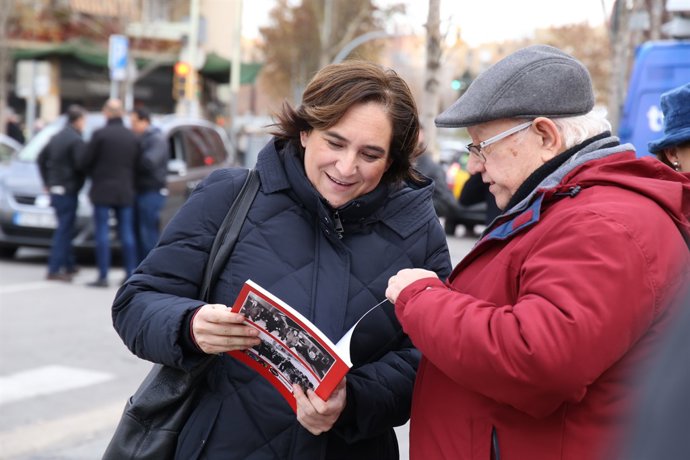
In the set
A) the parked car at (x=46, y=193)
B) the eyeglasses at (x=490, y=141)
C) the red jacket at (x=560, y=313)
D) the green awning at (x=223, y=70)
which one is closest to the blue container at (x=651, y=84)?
the eyeglasses at (x=490, y=141)

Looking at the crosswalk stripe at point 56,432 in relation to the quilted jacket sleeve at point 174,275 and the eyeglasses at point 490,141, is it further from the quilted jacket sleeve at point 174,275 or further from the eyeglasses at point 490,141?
the eyeglasses at point 490,141

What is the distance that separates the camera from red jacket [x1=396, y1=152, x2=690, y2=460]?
1775mm

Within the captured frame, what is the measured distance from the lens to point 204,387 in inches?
96.6

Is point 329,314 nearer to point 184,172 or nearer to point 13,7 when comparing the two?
point 184,172

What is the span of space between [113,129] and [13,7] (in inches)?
850

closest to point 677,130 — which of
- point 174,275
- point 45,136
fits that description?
point 174,275

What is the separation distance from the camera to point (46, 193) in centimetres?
1147

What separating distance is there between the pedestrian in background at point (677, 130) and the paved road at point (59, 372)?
9.31ft

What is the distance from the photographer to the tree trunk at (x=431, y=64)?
7.34 m

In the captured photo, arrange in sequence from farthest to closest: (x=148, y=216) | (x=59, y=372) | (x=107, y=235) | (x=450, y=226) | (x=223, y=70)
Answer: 1. (x=223, y=70)
2. (x=450, y=226)
3. (x=148, y=216)
4. (x=107, y=235)
5. (x=59, y=372)

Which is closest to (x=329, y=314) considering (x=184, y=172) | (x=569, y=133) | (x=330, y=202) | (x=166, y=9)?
(x=330, y=202)

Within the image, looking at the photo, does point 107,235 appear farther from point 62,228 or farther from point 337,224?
point 337,224

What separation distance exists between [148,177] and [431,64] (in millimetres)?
3384

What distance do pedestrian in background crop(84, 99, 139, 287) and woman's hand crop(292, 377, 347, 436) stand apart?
812 cm
